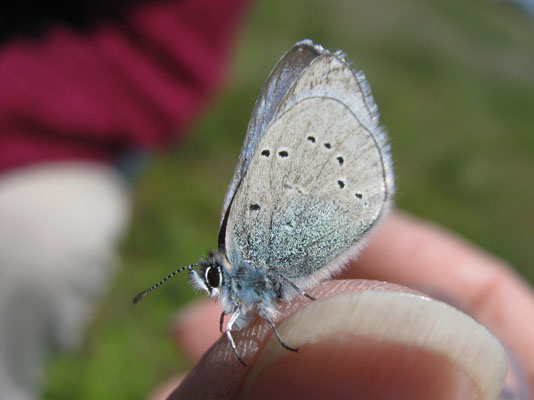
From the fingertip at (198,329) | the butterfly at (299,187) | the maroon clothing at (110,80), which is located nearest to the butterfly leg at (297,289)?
the butterfly at (299,187)

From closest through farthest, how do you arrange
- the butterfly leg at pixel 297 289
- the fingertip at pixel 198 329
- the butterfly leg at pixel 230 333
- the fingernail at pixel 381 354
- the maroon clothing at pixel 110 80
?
the fingernail at pixel 381 354 < the butterfly leg at pixel 230 333 < the butterfly leg at pixel 297 289 < the fingertip at pixel 198 329 < the maroon clothing at pixel 110 80

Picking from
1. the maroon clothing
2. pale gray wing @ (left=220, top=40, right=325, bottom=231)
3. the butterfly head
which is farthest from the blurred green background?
pale gray wing @ (left=220, top=40, right=325, bottom=231)

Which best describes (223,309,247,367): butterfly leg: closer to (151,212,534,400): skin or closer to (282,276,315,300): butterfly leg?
(151,212,534,400): skin

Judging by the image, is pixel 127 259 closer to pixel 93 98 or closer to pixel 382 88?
pixel 93 98

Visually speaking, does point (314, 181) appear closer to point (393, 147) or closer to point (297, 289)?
point (297, 289)

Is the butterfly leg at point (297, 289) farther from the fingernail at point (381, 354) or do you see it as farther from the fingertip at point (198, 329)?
the fingertip at point (198, 329)

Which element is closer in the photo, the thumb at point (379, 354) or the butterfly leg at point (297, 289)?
the thumb at point (379, 354)

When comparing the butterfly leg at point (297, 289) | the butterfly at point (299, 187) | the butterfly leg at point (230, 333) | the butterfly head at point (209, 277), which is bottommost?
the butterfly leg at point (230, 333)
